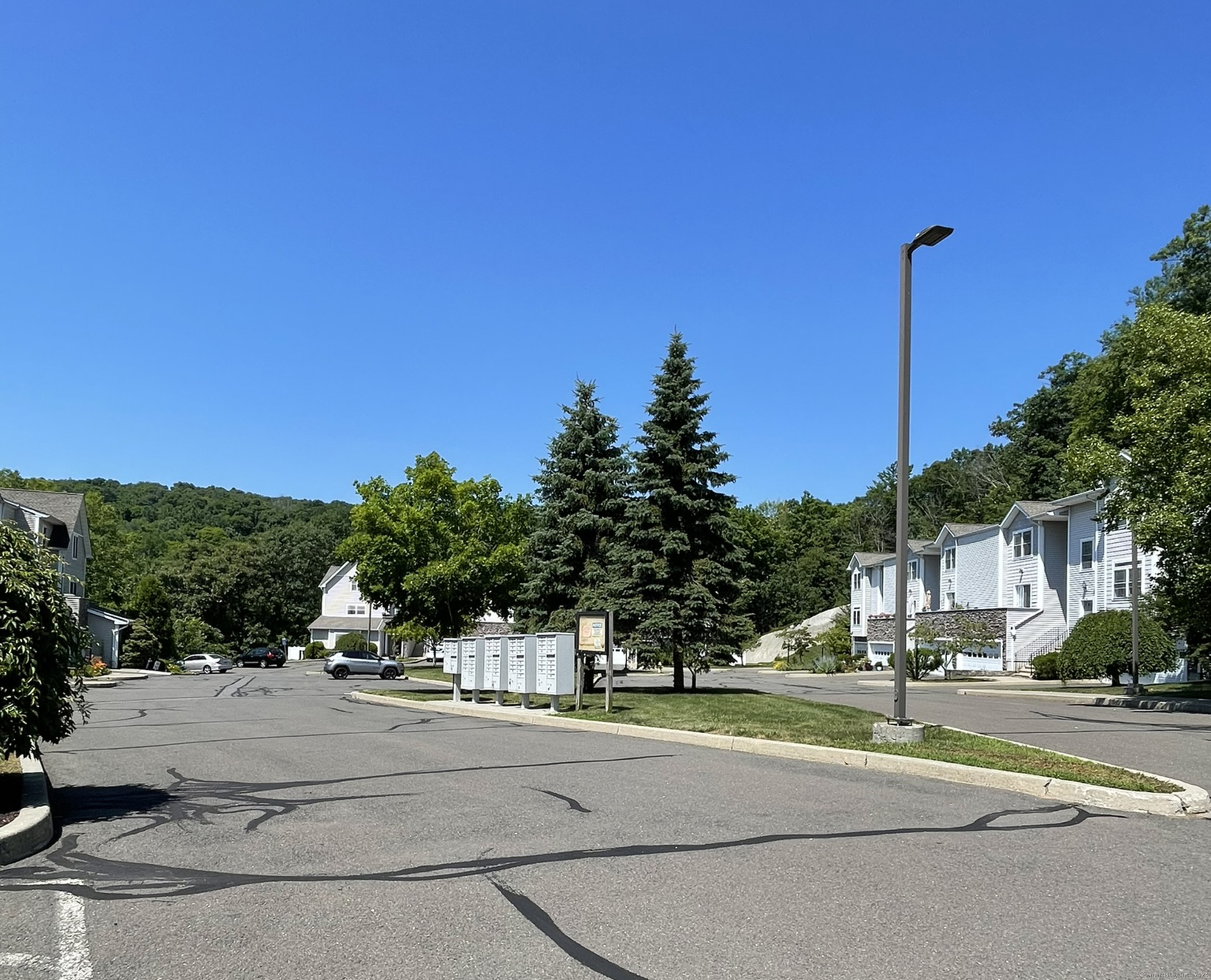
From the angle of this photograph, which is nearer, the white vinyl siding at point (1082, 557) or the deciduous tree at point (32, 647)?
the deciduous tree at point (32, 647)

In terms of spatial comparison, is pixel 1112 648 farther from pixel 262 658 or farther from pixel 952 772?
pixel 262 658

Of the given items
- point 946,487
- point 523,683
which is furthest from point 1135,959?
point 946,487

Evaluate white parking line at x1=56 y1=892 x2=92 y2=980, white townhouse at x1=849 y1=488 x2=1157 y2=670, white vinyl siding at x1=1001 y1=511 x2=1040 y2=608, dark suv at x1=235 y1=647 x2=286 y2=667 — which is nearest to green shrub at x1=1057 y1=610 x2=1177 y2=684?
→ white townhouse at x1=849 y1=488 x2=1157 y2=670

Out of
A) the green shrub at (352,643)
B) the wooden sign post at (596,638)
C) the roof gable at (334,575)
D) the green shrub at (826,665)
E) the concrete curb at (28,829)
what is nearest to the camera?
the concrete curb at (28,829)

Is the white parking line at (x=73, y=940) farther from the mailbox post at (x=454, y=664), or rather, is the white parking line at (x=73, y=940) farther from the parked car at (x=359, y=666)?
the parked car at (x=359, y=666)

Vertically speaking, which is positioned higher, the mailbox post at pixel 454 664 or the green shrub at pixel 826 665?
the mailbox post at pixel 454 664

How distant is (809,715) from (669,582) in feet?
27.4

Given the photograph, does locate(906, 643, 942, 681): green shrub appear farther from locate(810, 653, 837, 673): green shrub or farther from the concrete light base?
the concrete light base

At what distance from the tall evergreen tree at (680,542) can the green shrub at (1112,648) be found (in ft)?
49.4

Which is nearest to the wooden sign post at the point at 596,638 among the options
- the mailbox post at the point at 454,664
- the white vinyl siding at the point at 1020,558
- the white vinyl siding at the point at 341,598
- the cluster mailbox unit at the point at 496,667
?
the cluster mailbox unit at the point at 496,667

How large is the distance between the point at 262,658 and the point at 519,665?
182ft

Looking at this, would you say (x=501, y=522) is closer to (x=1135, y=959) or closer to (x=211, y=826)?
(x=211, y=826)

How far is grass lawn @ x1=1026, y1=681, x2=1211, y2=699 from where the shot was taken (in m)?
32.2

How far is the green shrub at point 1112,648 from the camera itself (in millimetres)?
34812
